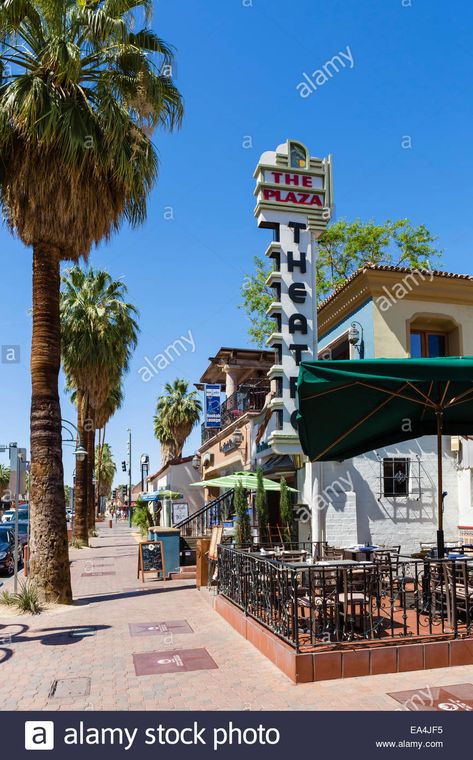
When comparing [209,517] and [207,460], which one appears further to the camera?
[207,460]

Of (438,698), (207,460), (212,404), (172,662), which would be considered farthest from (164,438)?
(438,698)

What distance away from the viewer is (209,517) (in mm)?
22500

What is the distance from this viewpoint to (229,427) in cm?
2278

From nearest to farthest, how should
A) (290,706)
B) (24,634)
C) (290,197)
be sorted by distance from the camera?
(290,706)
(24,634)
(290,197)

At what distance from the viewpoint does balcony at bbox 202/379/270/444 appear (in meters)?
21.3

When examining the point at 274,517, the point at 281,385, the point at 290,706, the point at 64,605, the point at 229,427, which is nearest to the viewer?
the point at 290,706

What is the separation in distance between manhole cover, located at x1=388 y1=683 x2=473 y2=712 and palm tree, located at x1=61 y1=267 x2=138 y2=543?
22513 mm

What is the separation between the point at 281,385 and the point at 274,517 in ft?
19.1

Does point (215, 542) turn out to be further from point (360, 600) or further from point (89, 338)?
point (89, 338)

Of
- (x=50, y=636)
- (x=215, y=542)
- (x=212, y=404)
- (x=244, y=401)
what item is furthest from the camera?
(x=212, y=404)

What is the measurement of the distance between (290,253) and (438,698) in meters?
11.1

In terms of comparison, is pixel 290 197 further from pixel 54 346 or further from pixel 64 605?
pixel 64 605

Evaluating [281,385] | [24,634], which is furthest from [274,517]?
[24,634]

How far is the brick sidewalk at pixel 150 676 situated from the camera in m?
5.84
